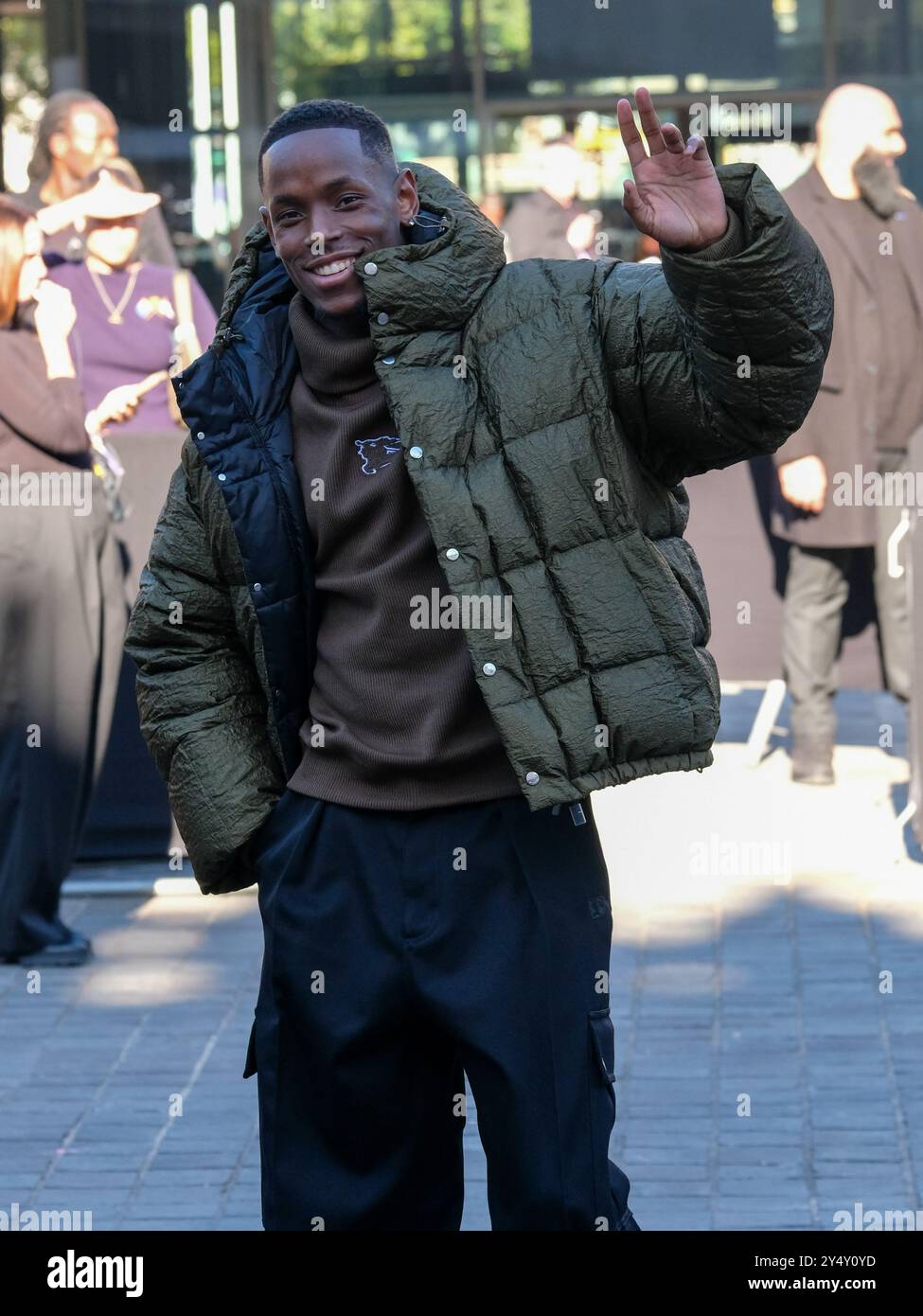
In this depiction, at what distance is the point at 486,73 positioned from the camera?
15.5m

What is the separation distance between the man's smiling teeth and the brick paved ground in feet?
7.04

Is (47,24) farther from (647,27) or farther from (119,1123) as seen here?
(119,1123)

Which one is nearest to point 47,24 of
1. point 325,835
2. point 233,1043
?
point 233,1043

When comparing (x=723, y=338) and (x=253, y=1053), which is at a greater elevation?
(x=723, y=338)

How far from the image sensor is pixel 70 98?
8.60 meters

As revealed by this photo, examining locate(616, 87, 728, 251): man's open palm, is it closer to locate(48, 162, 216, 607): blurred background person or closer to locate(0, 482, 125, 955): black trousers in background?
locate(0, 482, 125, 955): black trousers in background

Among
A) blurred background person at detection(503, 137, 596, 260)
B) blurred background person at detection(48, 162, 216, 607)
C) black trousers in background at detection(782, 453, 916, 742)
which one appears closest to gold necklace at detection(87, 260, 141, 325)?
blurred background person at detection(48, 162, 216, 607)

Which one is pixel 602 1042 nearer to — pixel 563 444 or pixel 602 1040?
pixel 602 1040

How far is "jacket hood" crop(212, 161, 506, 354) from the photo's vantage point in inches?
114

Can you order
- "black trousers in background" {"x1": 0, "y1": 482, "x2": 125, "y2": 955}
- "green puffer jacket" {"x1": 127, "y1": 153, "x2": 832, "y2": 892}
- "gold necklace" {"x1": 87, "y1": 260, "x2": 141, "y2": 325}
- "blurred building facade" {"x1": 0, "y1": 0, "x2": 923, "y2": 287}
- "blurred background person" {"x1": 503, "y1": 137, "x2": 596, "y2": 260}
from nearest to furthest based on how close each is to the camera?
"green puffer jacket" {"x1": 127, "y1": 153, "x2": 832, "y2": 892} → "black trousers in background" {"x1": 0, "y1": 482, "x2": 125, "y2": 955} → "gold necklace" {"x1": 87, "y1": 260, "x2": 141, "y2": 325} → "blurred background person" {"x1": 503, "y1": 137, "x2": 596, "y2": 260} → "blurred building facade" {"x1": 0, "y1": 0, "x2": 923, "y2": 287}

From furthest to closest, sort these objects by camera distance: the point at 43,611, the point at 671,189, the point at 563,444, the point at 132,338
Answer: the point at 132,338 → the point at 43,611 → the point at 563,444 → the point at 671,189

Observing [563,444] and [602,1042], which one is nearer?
[563,444]

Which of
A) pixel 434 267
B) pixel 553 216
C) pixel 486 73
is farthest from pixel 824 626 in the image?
pixel 486 73

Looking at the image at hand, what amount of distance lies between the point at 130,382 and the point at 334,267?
4677 mm
